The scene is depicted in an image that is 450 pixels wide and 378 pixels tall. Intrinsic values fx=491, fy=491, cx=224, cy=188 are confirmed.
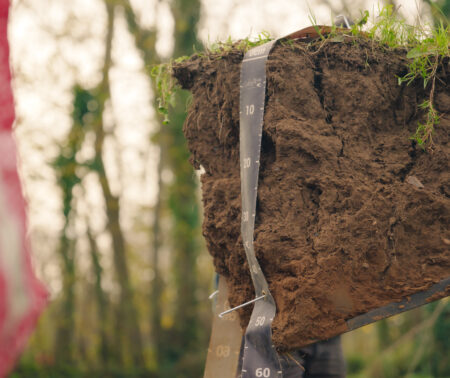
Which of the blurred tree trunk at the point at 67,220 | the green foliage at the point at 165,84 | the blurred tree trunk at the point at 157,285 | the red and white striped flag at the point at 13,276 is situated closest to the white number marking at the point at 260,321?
the green foliage at the point at 165,84

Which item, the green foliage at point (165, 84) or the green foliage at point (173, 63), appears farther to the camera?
the green foliage at point (165, 84)

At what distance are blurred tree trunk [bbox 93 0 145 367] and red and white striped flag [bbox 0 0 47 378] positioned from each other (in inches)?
386

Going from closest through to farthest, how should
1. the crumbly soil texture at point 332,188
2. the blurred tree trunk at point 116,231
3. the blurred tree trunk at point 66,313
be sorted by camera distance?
the crumbly soil texture at point 332,188 → the blurred tree trunk at point 116,231 → the blurred tree trunk at point 66,313

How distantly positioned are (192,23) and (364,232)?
965cm

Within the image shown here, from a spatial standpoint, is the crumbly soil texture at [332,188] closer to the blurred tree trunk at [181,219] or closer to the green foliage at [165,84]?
the green foliage at [165,84]

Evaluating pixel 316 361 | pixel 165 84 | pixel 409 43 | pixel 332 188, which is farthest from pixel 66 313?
pixel 409 43

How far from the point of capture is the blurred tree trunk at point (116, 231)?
412 inches

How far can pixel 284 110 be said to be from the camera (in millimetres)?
2205

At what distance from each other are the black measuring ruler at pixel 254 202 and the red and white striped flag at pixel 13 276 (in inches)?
54.1

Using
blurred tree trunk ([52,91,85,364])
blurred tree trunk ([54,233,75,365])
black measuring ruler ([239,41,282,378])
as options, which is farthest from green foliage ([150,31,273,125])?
blurred tree trunk ([54,233,75,365])

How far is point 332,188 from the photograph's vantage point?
213cm

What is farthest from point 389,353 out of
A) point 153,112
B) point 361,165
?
point 153,112

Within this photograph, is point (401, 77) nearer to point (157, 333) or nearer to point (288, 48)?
point (288, 48)

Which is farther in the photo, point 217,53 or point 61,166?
point 61,166
